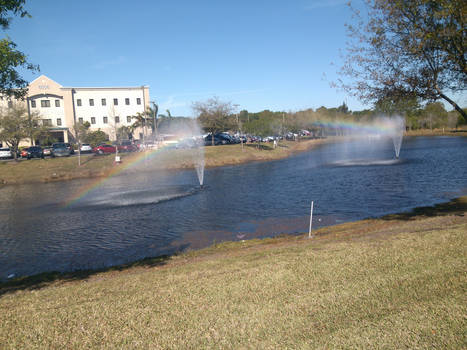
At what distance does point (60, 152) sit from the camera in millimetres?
53875

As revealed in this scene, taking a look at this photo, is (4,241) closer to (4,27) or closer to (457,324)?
(4,27)

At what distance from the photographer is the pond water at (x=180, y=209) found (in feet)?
50.2

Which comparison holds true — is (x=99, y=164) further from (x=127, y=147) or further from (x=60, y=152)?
(x=127, y=147)

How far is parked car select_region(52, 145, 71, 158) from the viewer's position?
5381 centimetres

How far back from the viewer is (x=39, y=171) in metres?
43.9

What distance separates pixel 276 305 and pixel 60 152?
178ft

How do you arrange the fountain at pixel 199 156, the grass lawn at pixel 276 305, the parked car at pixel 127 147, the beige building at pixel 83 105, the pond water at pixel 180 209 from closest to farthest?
the grass lawn at pixel 276 305 < the pond water at pixel 180 209 < the fountain at pixel 199 156 < the parked car at pixel 127 147 < the beige building at pixel 83 105

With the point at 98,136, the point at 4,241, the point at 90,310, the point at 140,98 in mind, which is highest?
the point at 140,98

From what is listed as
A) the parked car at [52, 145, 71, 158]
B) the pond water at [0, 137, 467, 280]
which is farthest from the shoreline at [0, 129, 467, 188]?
the pond water at [0, 137, 467, 280]

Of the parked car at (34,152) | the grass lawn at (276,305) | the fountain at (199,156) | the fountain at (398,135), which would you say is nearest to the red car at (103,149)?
the parked car at (34,152)

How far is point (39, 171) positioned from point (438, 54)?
43.1 meters

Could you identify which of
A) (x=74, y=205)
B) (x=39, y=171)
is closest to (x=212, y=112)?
(x=39, y=171)

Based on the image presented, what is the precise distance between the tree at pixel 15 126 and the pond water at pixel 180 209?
457 inches

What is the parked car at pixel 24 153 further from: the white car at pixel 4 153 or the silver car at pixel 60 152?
the silver car at pixel 60 152
